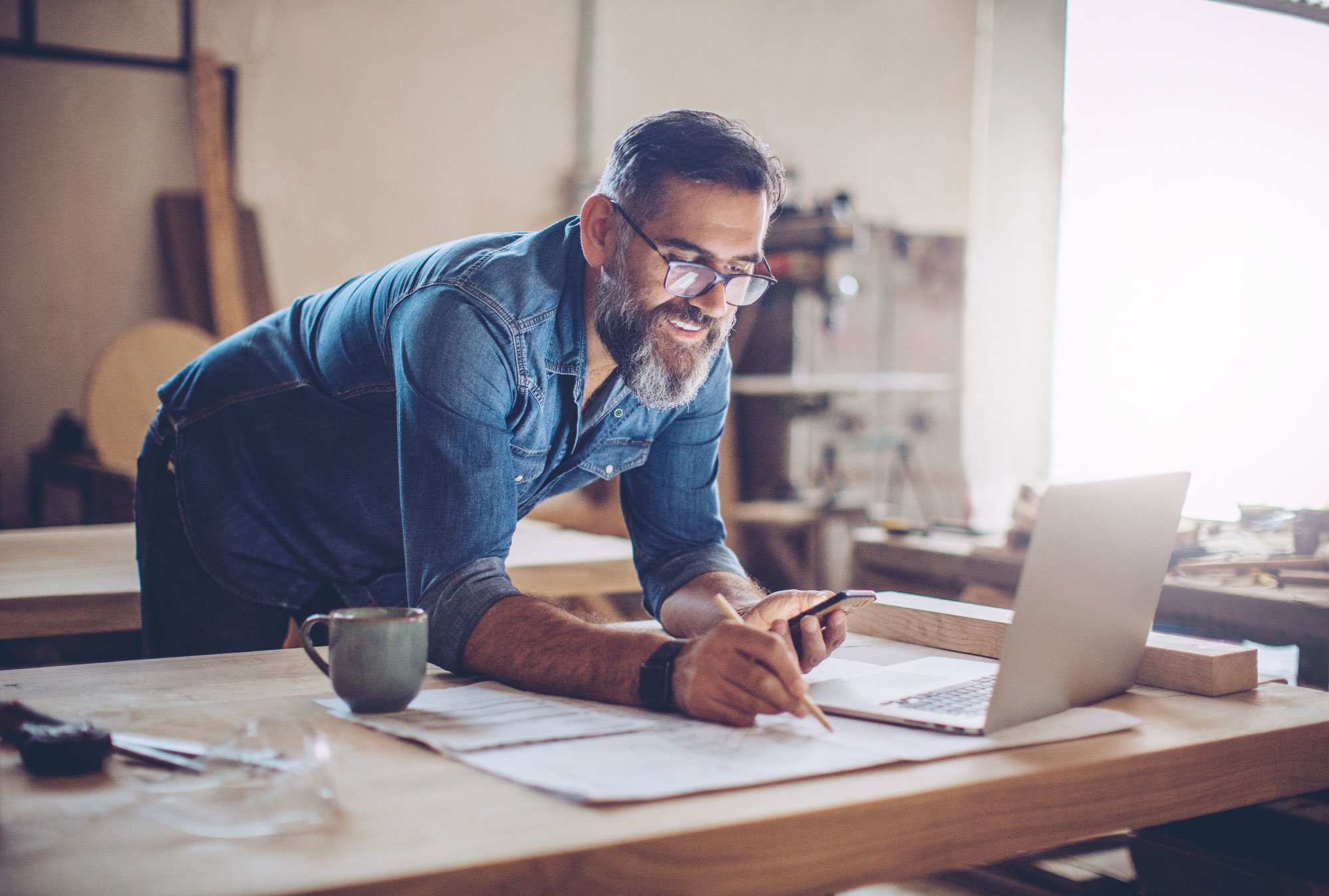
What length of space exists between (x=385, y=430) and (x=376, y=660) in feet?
2.22

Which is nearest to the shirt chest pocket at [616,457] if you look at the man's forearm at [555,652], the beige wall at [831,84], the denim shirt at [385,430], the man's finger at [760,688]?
the denim shirt at [385,430]

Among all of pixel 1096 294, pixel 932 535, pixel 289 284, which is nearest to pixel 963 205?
pixel 1096 294

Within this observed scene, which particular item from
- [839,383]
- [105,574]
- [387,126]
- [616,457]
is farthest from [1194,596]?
[387,126]

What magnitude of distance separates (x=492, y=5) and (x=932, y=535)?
413cm

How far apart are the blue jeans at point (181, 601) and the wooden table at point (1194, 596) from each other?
5.20 feet

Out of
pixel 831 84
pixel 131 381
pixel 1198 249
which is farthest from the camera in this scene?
pixel 831 84

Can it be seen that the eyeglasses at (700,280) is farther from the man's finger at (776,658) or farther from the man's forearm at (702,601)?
the man's finger at (776,658)

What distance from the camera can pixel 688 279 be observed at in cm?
150

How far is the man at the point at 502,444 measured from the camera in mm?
1274

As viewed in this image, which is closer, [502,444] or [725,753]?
[725,753]

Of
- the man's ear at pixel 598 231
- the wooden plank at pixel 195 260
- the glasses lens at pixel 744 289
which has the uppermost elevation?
the wooden plank at pixel 195 260

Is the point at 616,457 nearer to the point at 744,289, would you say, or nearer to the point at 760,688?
the point at 744,289

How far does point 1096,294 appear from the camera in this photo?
245 inches

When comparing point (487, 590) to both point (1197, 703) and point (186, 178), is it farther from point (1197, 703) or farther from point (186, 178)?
point (186, 178)
